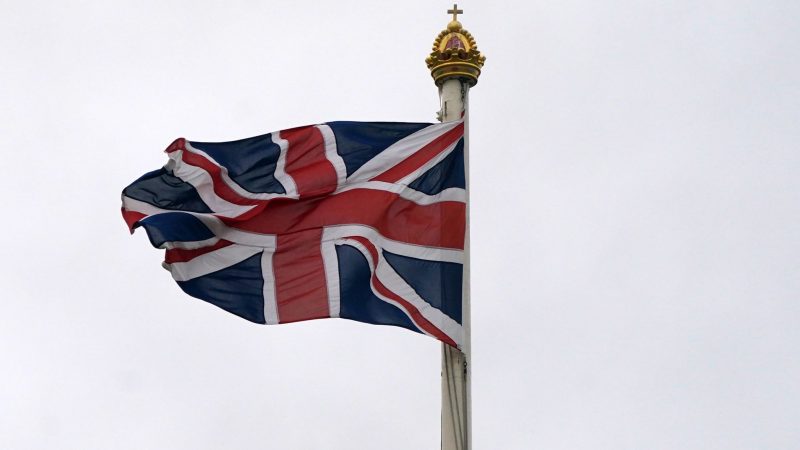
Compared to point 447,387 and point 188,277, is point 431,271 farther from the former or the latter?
point 188,277

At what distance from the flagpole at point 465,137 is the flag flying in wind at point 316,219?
379mm

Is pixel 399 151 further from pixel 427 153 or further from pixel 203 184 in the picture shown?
pixel 203 184

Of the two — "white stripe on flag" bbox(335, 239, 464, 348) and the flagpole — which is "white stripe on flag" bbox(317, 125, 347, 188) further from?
the flagpole

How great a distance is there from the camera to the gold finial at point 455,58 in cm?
2580

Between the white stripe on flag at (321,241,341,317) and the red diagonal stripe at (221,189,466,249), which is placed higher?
the red diagonal stripe at (221,189,466,249)

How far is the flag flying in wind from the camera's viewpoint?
24250 millimetres

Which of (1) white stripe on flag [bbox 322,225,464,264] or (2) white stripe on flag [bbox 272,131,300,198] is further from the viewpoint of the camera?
(2) white stripe on flag [bbox 272,131,300,198]

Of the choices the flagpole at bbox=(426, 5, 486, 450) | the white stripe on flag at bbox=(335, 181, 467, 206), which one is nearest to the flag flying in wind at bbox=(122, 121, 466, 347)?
the white stripe on flag at bbox=(335, 181, 467, 206)

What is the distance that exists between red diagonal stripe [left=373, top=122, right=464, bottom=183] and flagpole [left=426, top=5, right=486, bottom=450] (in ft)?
0.54

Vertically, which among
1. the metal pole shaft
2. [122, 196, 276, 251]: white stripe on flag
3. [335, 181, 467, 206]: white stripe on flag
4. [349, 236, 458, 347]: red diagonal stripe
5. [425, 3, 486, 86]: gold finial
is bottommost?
the metal pole shaft

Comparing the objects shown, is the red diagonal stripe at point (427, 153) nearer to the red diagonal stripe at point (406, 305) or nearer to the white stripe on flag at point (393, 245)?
the white stripe on flag at point (393, 245)

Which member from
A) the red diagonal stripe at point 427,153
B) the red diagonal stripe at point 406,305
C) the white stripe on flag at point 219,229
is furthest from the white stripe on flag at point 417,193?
the white stripe on flag at point 219,229

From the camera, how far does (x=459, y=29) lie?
2633 centimetres

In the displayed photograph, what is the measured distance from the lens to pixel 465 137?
25000mm
